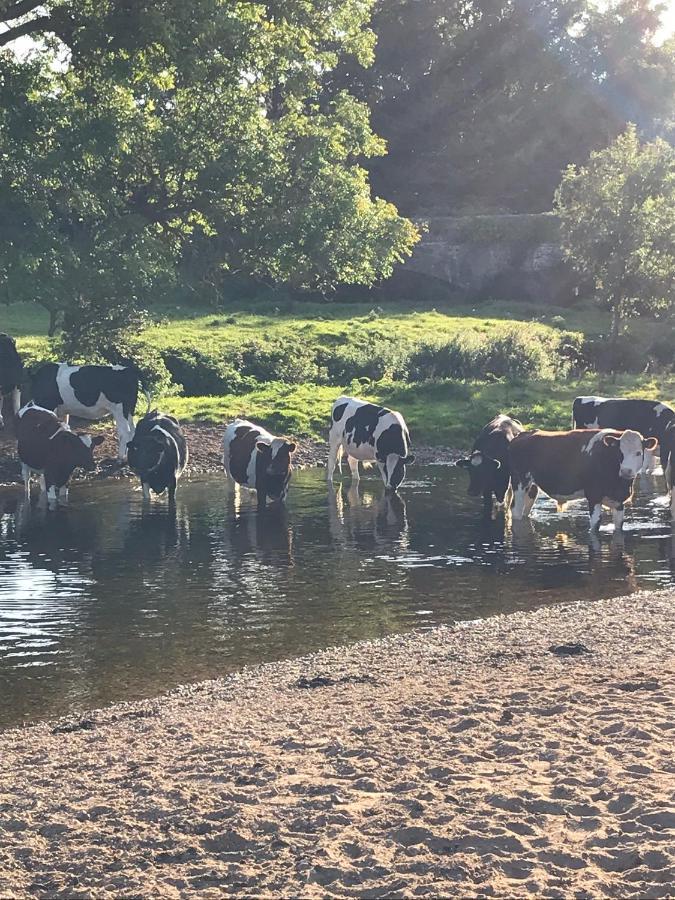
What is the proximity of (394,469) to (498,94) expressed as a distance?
176 ft

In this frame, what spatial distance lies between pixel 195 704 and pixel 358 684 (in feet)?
4.44

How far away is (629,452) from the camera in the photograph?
18.3m

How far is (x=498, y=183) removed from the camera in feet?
233

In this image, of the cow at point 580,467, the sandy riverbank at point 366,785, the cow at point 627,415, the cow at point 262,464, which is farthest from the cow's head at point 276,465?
the sandy riverbank at point 366,785

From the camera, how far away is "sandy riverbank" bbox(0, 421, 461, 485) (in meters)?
25.2

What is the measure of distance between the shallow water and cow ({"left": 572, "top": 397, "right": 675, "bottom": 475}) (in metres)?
1.97

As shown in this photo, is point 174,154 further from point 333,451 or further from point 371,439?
point 371,439

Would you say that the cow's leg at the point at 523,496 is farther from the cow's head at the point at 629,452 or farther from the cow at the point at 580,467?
the cow's head at the point at 629,452

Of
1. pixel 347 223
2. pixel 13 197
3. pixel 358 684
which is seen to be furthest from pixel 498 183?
pixel 358 684

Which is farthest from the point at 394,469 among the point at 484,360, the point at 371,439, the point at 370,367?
the point at 484,360

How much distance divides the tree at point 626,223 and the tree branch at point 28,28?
23.1 m

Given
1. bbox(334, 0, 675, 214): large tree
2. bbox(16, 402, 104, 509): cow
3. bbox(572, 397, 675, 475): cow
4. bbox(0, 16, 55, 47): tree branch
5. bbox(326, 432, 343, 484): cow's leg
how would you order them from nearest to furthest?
bbox(16, 402, 104, 509): cow < bbox(0, 16, 55, 47): tree branch < bbox(572, 397, 675, 475): cow < bbox(326, 432, 343, 484): cow's leg < bbox(334, 0, 675, 214): large tree

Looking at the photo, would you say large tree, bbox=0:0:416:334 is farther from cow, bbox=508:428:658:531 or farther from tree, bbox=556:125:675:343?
tree, bbox=556:125:675:343

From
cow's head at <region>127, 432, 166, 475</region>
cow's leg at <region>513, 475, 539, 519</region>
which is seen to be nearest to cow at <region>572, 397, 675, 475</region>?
cow's leg at <region>513, 475, 539, 519</region>
